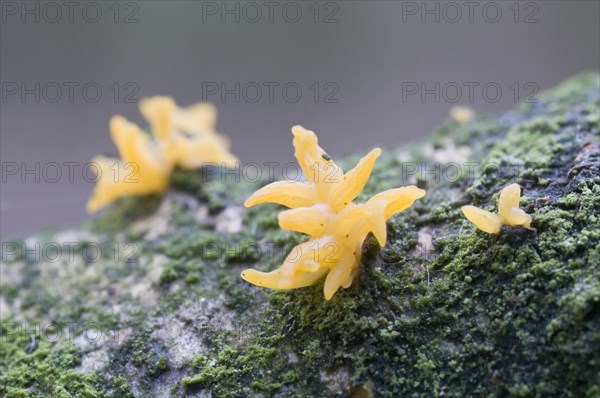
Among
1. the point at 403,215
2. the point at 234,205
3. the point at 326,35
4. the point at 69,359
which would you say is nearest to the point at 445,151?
the point at 403,215

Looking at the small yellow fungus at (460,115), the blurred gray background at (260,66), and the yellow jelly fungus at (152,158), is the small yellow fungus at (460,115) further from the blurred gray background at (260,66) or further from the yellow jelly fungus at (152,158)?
the blurred gray background at (260,66)

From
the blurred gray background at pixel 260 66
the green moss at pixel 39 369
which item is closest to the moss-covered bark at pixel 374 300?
the green moss at pixel 39 369

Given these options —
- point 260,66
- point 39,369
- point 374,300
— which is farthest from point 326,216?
point 260,66

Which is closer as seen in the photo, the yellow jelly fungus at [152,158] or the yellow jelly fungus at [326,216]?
the yellow jelly fungus at [326,216]

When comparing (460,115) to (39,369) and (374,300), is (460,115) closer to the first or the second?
(374,300)

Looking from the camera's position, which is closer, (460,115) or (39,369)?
(39,369)

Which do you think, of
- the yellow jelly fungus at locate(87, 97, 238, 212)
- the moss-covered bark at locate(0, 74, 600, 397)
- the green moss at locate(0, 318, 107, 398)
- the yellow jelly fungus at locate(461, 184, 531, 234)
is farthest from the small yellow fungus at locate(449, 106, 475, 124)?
the green moss at locate(0, 318, 107, 398)
